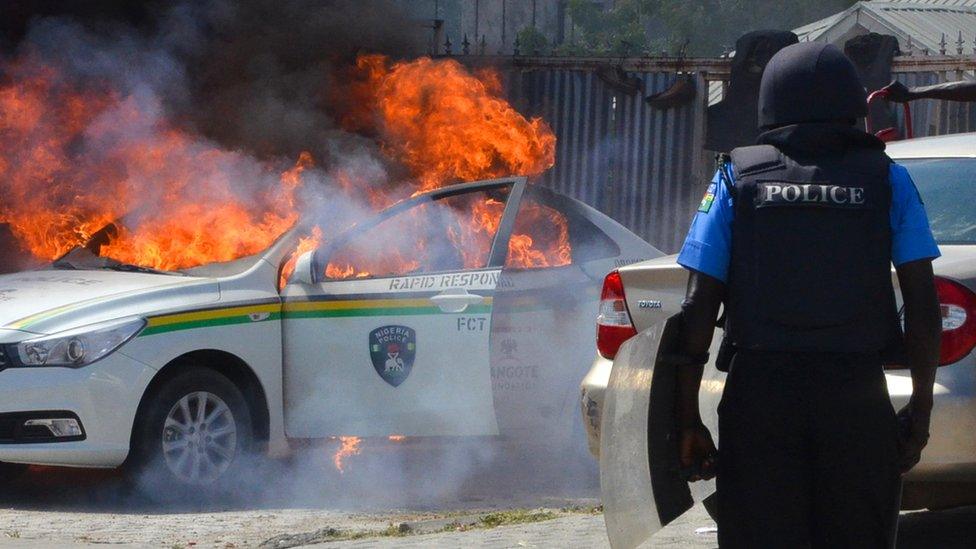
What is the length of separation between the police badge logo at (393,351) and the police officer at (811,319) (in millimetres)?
3857

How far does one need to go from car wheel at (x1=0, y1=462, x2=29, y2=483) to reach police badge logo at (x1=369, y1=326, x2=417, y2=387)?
1923 mm

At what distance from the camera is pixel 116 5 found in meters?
11.2

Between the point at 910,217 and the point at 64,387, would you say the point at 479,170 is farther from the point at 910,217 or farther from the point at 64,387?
the point at 910,217

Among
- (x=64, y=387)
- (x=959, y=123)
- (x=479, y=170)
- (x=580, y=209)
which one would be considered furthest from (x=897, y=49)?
(x=64, y=387)

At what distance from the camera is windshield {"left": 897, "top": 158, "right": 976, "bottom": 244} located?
496cm

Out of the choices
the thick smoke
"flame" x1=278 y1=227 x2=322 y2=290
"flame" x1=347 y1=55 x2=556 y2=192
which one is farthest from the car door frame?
the thick smoke

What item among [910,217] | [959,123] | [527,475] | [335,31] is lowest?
[527,475]

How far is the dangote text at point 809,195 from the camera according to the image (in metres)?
3.19

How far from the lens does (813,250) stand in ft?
10.5

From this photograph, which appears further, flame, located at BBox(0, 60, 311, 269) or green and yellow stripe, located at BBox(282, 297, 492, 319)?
flame, located at BBox(0, 60, 311, 269)

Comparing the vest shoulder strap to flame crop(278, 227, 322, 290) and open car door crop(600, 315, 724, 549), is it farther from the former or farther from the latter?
flame crop(278, 227, 322, 290)

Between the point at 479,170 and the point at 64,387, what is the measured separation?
4.00m

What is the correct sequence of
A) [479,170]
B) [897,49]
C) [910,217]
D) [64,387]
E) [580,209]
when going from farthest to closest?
1. [897,49]
2. [479,170]
3. [580,209]
4. [64,387]
5. [910,217]

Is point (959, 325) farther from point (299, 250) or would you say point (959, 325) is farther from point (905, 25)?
point (905, 25)
